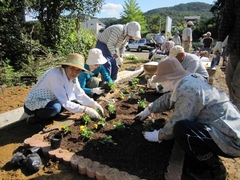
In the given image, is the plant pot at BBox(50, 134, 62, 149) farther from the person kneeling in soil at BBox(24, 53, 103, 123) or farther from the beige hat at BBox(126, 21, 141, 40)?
the beige hat at BBox(126, 21, 141, 40)

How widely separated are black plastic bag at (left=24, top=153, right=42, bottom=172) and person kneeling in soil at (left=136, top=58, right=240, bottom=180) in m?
1.32

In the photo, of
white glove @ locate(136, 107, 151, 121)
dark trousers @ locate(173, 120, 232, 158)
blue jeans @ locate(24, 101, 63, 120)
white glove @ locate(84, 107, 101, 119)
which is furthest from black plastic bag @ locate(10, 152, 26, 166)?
dark trousers @ locate(173, 120, 232, 158)

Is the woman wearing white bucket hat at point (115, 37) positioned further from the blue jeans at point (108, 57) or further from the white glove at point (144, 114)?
the white glove at point (144, 114)

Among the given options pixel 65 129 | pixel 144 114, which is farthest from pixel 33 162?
pixel 144 114

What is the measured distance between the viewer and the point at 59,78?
2609 millimetres

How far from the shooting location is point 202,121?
1.89 metres

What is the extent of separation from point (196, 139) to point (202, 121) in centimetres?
18

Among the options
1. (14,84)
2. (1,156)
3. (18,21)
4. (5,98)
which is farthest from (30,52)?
(1,156)

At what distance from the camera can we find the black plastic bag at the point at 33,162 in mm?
2062

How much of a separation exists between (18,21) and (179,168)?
6.14 m

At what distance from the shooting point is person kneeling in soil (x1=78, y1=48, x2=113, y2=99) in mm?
3482

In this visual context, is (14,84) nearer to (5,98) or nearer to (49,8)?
(5,98)

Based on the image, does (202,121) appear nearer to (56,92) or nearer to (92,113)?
(92,113)

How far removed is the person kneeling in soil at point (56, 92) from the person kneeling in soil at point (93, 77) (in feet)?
2.33
